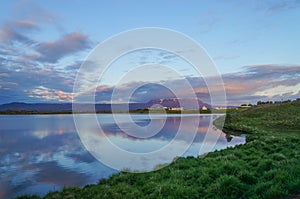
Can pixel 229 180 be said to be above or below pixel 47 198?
above

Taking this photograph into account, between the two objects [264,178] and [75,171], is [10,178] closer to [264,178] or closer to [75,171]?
[75,171]

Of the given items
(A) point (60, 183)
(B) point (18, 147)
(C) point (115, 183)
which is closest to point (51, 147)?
(B) point (18, 147)

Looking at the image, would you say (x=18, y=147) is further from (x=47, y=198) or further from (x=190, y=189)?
(x=190, y=189)

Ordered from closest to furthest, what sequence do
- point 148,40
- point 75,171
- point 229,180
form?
point 229,180 < point 75,171 < point 148,40

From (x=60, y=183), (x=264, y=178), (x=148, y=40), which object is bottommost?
(x=60, y=183)

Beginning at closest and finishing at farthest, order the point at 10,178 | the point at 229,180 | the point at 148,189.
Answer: the point at 229,180, the point at 148,189, the point at 10,178

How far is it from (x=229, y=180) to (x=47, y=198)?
760cm

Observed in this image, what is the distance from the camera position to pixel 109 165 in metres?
18.1

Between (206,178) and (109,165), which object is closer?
(206,178)

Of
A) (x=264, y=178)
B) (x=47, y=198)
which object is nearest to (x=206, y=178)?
(x=264, y=178)

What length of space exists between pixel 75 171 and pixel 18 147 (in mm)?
13113

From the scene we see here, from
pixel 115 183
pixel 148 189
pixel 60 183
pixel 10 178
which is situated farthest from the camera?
pixel 10 178

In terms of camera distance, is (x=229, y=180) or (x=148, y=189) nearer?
(x=229, y=180)

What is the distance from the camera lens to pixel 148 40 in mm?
19938
